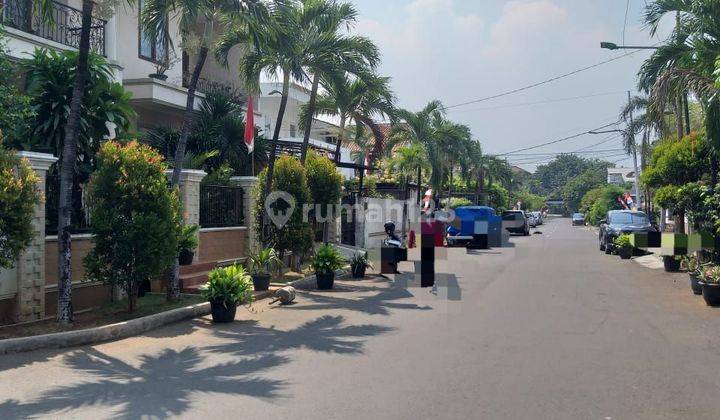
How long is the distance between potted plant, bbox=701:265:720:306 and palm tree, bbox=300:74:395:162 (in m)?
9.43

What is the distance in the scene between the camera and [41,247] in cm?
990

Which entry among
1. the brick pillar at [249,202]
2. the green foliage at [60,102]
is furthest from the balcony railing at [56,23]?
the brick pillar at [249,202]

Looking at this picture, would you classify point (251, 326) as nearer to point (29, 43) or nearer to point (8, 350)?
point (8, 350)

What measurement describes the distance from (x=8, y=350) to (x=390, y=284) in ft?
28.9

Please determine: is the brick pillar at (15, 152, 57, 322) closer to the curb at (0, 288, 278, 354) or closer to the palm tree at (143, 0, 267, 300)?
the curb at (0, 288, 278, 354)

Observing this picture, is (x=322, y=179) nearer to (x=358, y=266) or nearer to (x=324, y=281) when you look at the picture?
(x=358, y=266)

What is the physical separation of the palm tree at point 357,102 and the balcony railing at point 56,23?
228 inches

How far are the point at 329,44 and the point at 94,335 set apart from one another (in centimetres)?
966

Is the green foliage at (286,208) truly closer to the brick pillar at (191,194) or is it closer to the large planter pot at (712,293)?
the brick pillar at (191,194)

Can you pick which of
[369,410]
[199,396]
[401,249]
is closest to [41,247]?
[199,396]

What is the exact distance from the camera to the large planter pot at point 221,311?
1040 centimetres

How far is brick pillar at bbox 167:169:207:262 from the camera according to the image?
1383cm

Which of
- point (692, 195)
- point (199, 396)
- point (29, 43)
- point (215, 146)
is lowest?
point (199, 396)

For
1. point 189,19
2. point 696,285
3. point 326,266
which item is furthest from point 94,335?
point 696,285
